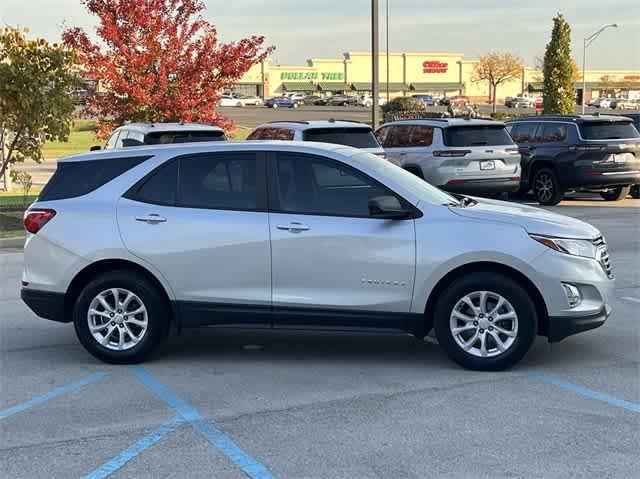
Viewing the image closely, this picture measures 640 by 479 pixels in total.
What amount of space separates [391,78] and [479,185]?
10996 cm

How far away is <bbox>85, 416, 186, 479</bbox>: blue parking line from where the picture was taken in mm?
5023

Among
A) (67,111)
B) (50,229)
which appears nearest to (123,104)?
(67,111)

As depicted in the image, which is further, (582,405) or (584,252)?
(584,252)

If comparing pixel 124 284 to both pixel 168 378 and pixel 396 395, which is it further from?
pixel 396 395

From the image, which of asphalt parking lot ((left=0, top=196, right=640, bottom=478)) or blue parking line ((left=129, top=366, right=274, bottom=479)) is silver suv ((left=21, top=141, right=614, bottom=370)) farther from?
blue parking line ((left=129, top=366, right=274, bottom=479))

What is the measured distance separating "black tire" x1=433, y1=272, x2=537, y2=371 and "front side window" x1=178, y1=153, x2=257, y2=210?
5.44 ft

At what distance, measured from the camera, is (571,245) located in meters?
6.99

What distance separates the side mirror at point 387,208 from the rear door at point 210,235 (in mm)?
832

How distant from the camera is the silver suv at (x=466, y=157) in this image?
17.3m

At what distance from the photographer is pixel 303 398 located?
6363 mm

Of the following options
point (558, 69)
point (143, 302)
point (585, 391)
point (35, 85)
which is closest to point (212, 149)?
point (143, 302)

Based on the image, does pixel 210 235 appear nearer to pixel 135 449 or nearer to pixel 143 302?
pixel 143 302

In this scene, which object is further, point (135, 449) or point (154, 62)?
point (154, 62)

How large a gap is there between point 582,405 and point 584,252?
1.34m
